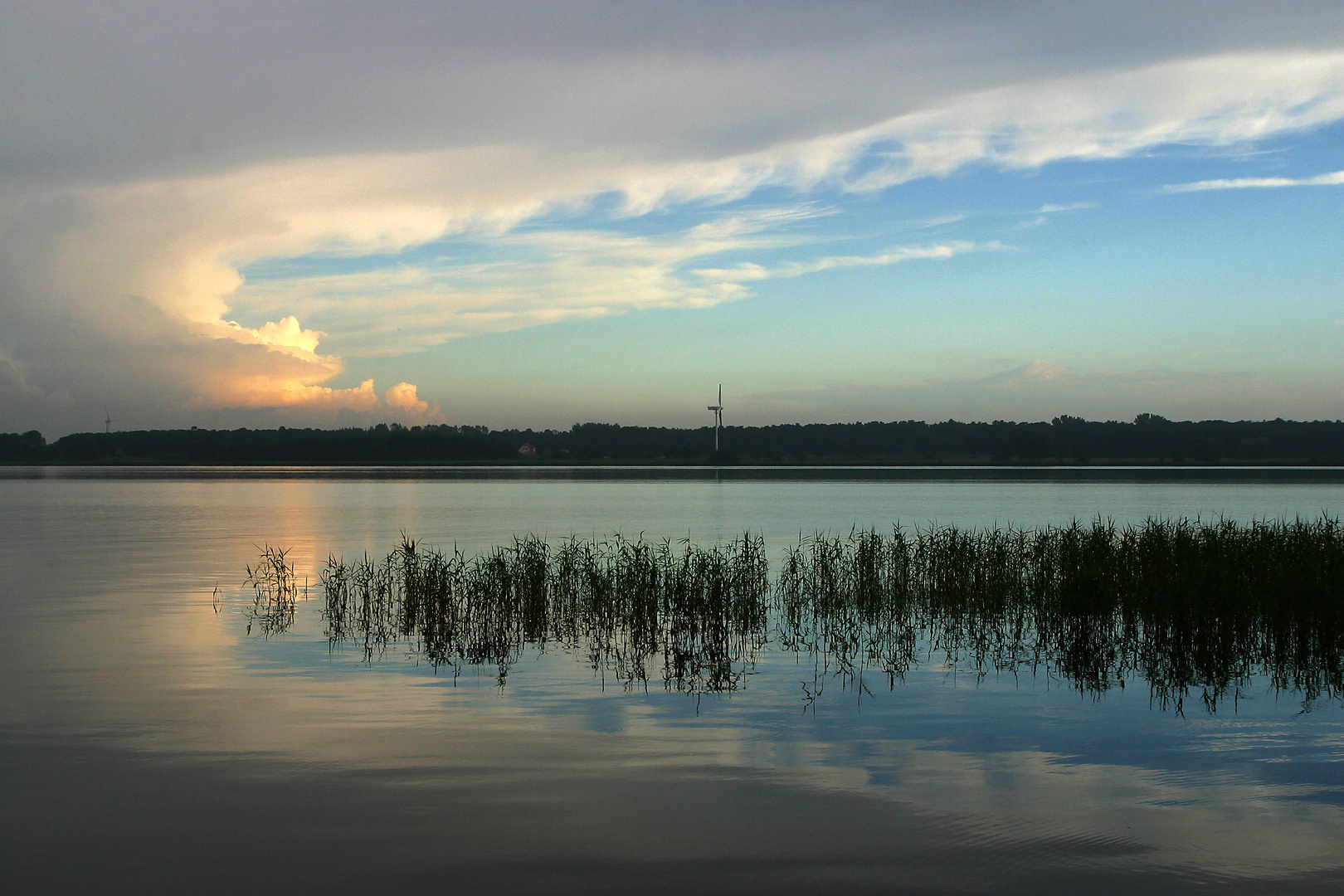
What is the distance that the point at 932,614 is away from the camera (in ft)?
54.4

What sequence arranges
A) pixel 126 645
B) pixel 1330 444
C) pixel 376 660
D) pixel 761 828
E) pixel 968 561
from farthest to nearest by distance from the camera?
pixel 1330 444 → pixel 968 561 → pixel 126 645 → pixel 376 660 → pixel 761 828

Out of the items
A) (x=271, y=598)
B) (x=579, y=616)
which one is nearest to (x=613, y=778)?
(x=579, y=616)

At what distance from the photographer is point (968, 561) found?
1805cm

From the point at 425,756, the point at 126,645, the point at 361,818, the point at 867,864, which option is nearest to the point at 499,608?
the point at 126,645

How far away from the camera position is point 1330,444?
497ft

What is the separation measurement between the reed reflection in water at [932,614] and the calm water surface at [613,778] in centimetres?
61

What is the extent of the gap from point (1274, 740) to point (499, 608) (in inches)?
416

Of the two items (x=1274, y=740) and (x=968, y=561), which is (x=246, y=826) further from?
(x=968, y=561)

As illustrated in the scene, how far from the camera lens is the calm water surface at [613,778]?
20.3 feet

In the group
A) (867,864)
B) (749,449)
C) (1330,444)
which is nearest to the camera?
(867,864)

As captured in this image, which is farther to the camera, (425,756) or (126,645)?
(126,645)

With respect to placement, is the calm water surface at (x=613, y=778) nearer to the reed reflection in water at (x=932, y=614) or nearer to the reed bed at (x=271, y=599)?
the reed reflection in water at (x=932, y=614)

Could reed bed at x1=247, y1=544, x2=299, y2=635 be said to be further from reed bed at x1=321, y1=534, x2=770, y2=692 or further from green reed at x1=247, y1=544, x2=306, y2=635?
reed bed at x1=321, y1=534, x2=770, y2=692

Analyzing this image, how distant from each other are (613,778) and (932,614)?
386 inches
